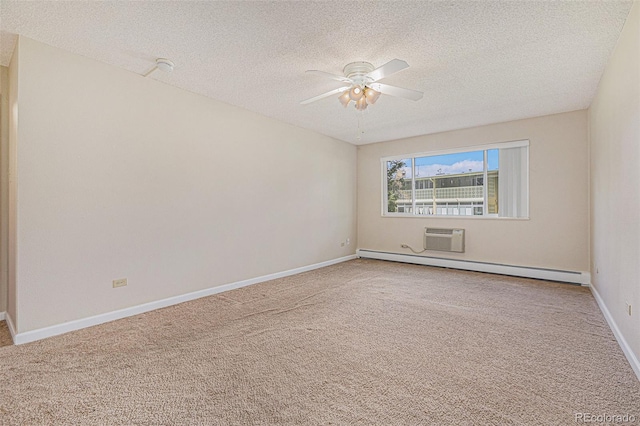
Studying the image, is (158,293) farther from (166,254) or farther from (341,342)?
(341,342)

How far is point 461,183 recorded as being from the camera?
555cm

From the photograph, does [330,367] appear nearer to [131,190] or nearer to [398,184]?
[131,190]

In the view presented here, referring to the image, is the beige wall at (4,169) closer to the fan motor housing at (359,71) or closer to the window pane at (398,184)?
the fan motor housing at (359,71)

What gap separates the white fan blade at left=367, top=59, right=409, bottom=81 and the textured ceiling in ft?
0.62

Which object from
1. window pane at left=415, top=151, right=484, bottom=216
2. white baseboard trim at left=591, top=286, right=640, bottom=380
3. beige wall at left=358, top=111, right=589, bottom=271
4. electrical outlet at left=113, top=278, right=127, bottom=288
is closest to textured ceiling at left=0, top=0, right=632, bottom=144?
beige wall at left=358, top=111, right=589, bottom=271

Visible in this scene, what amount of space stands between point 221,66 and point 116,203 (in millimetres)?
1726

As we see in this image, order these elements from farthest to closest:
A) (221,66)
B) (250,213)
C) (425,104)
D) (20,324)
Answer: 1. (250,213)
2. (425,104)
3. (221,66)
4. (20,324)

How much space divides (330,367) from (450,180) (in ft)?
15.2

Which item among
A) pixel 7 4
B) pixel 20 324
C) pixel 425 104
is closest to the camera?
pixel 7 4

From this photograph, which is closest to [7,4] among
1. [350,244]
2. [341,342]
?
[341,342]

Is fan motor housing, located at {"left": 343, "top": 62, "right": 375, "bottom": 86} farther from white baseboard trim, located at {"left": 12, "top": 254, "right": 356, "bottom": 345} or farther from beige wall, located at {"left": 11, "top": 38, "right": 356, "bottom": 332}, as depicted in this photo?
white baseboard trim, located at {"left": 12, "top": 254, "right": 356, "bottom": 345}

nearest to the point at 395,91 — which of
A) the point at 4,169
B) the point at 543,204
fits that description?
the point at 543,204

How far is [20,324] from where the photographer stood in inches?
97.7

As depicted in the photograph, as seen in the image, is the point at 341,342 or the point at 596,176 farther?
the point at 596,176
